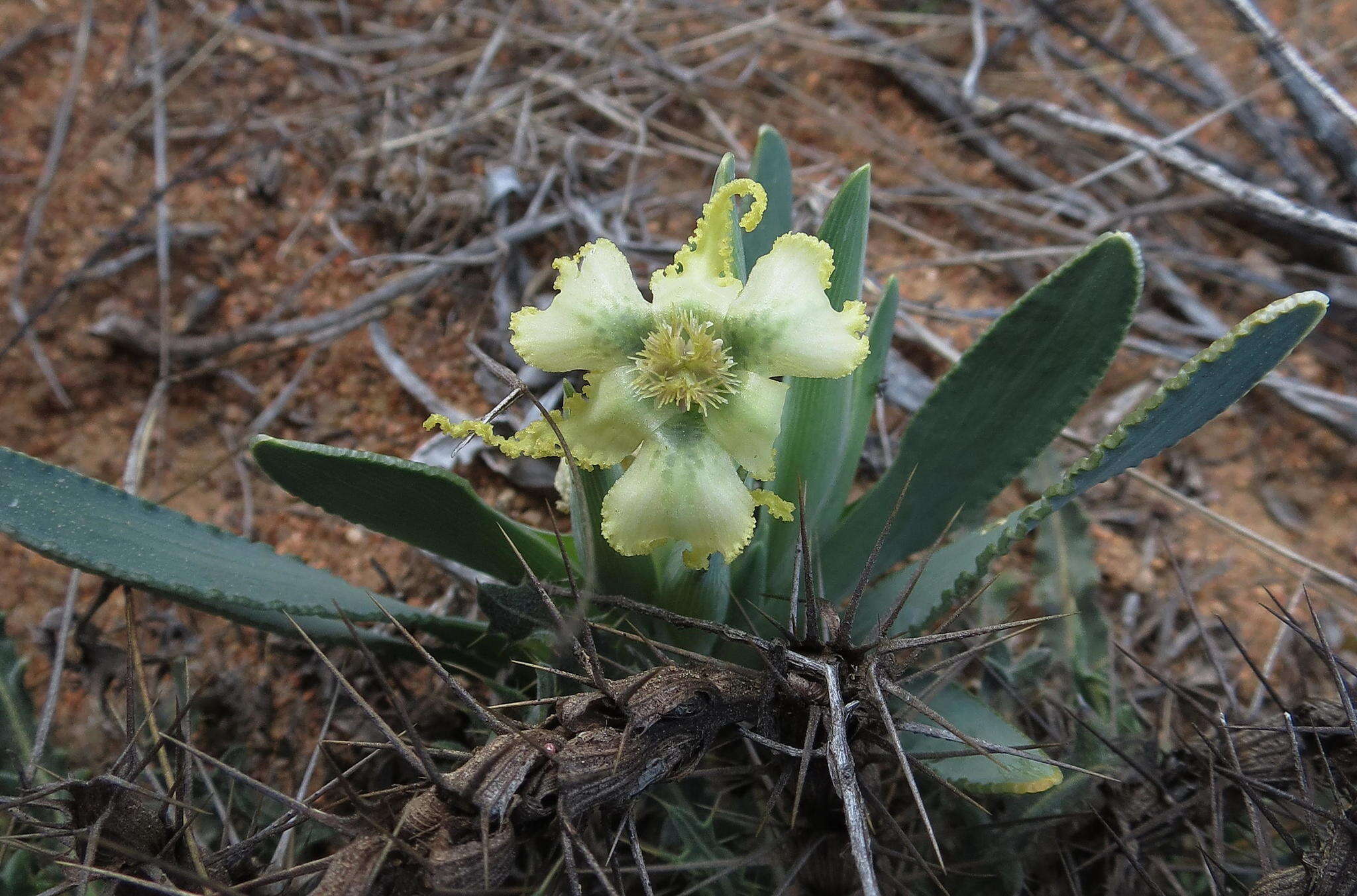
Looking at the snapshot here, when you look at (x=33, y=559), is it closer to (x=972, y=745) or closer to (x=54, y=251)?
(x=54, y=251)

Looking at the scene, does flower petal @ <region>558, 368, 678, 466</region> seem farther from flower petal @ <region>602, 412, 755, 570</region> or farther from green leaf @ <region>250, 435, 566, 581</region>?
green leaf @ <region>250, 435, 566, 581</region>

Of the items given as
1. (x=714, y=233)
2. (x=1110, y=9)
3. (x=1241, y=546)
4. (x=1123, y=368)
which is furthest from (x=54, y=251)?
(x=1110, y=9)

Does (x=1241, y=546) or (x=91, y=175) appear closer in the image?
(x=1241, y=546)

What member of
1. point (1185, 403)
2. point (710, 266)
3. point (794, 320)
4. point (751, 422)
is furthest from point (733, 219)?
point (1185, 403)

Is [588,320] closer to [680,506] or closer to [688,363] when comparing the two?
[688,363]

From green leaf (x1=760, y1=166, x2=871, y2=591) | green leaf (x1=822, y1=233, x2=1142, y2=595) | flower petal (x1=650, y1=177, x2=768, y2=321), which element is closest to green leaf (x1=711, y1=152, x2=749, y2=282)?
flower petal (x1=650, y1=177, x2=768, y2=321)

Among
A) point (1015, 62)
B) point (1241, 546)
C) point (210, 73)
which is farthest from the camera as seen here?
point (1015, 62)

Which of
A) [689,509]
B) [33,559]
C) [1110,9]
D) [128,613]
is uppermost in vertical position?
[1110,9]
